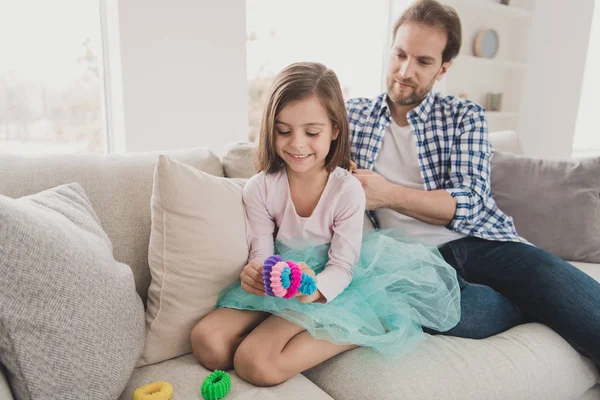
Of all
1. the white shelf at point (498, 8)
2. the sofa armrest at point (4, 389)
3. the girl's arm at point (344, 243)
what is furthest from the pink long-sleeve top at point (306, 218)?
the white shelf at point (498, 8)

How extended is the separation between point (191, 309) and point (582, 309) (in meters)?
1.07

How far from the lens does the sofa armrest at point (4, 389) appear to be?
76cm

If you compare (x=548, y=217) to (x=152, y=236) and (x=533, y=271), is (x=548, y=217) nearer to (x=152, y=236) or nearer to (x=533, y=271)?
(x=533, y=271)

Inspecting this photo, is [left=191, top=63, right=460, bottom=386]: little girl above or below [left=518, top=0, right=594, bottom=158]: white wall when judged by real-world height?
below

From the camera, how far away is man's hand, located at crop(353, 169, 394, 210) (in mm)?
1460

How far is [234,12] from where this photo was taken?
90.1 inches

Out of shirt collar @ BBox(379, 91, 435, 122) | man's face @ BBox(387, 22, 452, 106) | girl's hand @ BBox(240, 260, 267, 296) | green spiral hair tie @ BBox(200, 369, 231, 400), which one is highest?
man's face @ BBox(387, 22, 452, 106)

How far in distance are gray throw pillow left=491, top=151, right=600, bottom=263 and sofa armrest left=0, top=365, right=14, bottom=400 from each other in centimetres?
174

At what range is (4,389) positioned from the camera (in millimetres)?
773

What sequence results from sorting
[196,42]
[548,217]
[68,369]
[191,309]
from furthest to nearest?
1. [196,42]
2. [548,217]
3. [191,309]
4. [68,369]

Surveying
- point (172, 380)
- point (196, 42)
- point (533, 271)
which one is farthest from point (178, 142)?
point (533, 271)

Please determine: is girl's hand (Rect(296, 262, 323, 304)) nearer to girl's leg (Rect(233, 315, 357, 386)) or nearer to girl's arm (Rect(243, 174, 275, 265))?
girl's leg (Rect(233, 315, 357, 386))

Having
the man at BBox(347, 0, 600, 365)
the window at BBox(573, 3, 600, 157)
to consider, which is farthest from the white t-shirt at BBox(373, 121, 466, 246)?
the window at BBox(573, 3, 600, 157)

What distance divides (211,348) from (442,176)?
99cm
